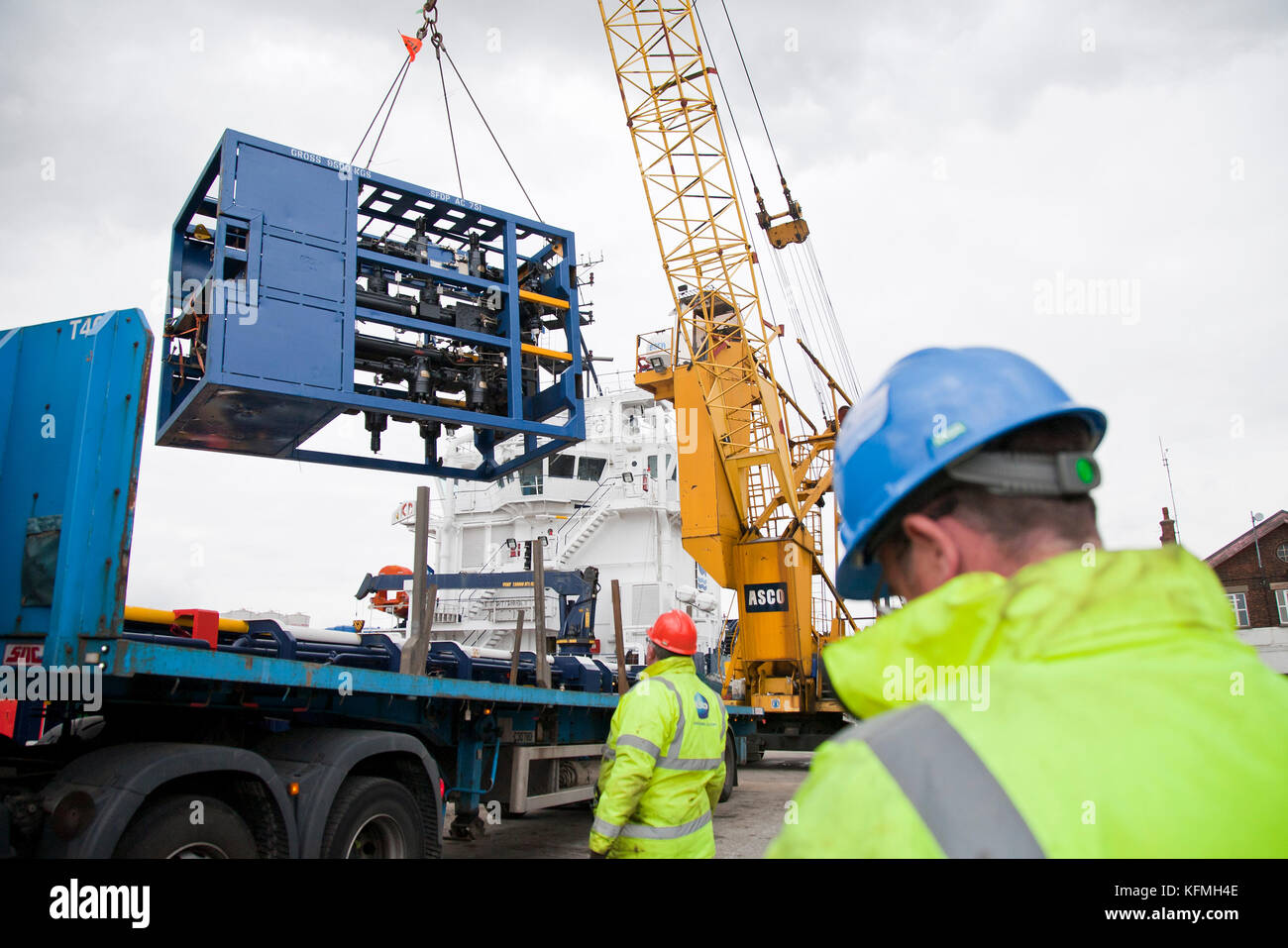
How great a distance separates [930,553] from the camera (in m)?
1.19

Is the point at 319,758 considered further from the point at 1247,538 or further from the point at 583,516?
the point at 1247,538

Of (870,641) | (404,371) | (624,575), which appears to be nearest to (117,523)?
(404,371)

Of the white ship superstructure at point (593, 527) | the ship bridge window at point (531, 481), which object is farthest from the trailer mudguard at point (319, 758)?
the ship bridge window at point (531, 481)

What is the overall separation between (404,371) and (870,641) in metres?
6.16

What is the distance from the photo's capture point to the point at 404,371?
6.79 m

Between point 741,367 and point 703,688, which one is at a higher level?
point 741,367

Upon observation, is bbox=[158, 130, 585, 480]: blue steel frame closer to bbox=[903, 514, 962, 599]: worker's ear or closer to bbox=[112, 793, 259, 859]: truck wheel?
bbox=[112, 793, 259, 859]: truck wheel

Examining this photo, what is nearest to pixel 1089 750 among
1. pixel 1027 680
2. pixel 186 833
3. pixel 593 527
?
pixel 1027 680

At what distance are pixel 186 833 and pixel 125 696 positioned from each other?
739 millimetres

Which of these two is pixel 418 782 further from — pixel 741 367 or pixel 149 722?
pixel 741 367

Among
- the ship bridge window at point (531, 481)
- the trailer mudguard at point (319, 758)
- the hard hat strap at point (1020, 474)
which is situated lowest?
the trailer mudguard at point (319, 758)

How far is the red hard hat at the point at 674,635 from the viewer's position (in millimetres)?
4629

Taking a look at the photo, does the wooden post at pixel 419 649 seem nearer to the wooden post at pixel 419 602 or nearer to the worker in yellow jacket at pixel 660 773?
the wooden post at pixel 419 602

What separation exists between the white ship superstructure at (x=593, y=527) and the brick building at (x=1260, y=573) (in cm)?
1972
